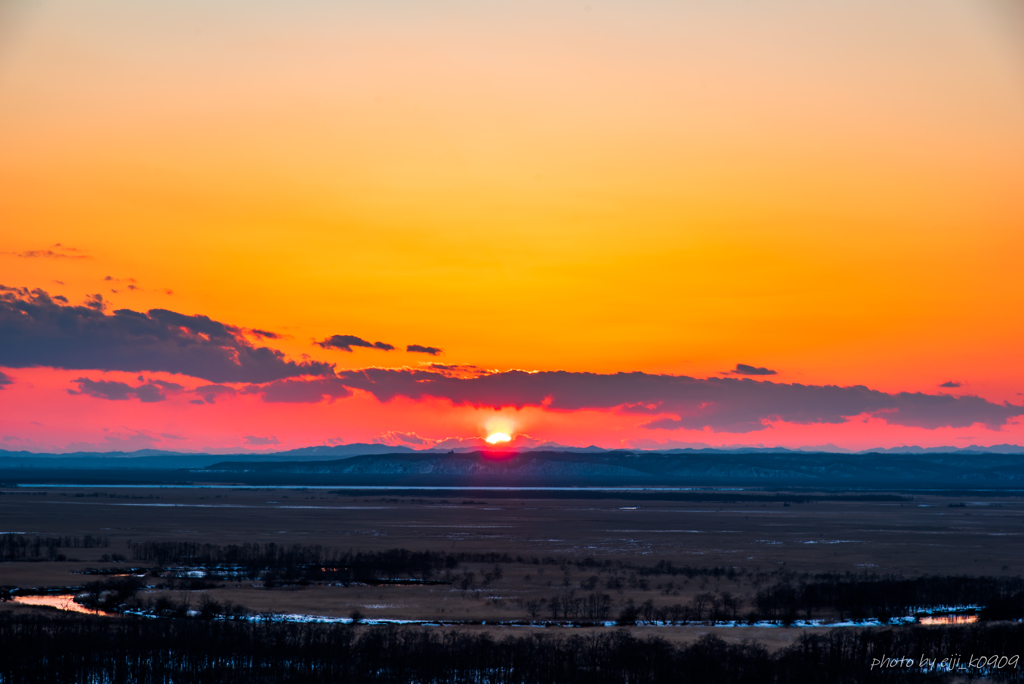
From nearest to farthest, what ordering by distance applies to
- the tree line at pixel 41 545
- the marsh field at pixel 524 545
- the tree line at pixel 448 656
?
the tree line at pixel 448 656
the marsh field at pixel 524 545
the tree line at pixel 41 545

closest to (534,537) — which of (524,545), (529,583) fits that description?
(524,545)

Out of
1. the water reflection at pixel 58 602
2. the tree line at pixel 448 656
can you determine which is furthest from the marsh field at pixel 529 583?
the water reflection at pixel 58 602

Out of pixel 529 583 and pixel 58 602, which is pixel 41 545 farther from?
pixel 529 583

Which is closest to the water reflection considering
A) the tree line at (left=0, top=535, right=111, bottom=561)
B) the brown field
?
the brown field

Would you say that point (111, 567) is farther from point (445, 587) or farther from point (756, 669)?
point (756, 669)

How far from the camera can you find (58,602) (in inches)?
2188

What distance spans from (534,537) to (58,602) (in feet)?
165

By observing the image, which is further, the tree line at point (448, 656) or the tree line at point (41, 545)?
the tree line at point (41, 545)

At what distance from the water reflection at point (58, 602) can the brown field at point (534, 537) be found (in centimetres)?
266

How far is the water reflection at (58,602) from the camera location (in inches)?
2082

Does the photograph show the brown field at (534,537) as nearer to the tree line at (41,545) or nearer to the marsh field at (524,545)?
the marsh field at (524,545)

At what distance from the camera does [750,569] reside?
7225 cm

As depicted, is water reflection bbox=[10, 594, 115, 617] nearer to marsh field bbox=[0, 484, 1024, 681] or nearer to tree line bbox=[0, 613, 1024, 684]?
marsh field bbox=[0, 484, 1024, 681]

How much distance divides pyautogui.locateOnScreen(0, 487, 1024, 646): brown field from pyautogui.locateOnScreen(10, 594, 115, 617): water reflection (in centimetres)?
266
